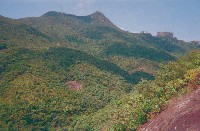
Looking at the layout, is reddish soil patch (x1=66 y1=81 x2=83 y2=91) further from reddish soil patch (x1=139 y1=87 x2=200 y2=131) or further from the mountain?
reddish soil patch (x1=139 y1=87 x2=200 y2=131)

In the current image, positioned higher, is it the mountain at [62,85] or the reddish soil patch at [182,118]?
the reddish soil patch at [182,118]

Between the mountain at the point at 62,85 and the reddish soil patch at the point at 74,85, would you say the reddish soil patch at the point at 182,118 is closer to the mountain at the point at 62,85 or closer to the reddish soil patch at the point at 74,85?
the mountain at the point at 62,85

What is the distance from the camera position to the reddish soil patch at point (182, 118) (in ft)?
63.3

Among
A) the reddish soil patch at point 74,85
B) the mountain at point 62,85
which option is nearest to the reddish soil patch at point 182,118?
the mountain at point 62,85

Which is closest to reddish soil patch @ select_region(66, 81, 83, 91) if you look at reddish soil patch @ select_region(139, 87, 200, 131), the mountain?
the mountain

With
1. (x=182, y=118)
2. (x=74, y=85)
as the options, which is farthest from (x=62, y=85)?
Answer: (x=182, y=118)

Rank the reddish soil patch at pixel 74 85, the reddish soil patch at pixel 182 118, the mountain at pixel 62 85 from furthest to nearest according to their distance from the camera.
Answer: the reddish soil patch at pixel 74 85
the mountain at pixel 62 85
the reddish soil patch at pixel 182 118

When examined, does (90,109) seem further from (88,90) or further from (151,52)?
(151,52)

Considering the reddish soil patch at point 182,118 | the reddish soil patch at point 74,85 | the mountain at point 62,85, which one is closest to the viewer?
the reddish soil patch at point 182,118

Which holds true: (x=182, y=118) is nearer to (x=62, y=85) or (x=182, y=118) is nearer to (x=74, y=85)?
(x=62, y=85)

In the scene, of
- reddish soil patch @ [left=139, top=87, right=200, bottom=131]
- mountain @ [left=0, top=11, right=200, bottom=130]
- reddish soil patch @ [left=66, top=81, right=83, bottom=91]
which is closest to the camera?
reddish soil patch @ [left=139, top=87, right=200, bottom=131]

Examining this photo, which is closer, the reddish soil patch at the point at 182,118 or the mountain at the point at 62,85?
the reddish soil patch at the point at 182,118

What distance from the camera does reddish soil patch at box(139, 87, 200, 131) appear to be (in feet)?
63.3

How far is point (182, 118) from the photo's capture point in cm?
2055
